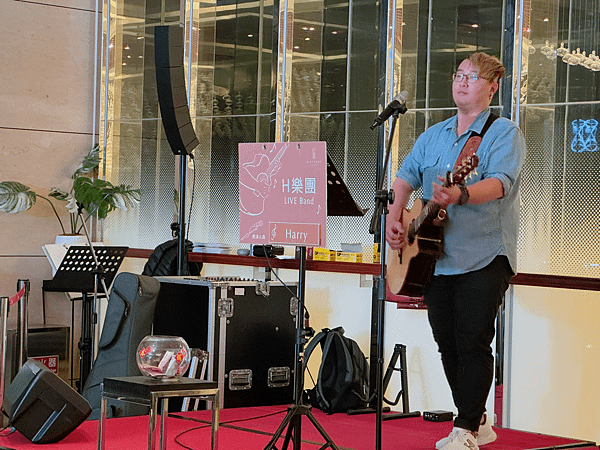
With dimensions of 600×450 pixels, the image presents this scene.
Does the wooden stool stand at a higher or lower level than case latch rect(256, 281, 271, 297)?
lower

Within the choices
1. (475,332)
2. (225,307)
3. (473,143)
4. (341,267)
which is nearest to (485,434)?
(475,332)

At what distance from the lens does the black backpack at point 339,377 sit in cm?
428

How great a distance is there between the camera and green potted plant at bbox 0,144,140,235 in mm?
6227

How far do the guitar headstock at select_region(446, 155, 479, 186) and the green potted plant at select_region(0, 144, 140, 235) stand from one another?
3.89 meters

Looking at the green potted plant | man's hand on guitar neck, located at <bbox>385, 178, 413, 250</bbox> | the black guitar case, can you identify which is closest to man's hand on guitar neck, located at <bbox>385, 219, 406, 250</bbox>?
man's hand on guitar neck, located at <bbox>385, 178, 413, 250</bbox>

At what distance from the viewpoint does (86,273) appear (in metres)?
5.61

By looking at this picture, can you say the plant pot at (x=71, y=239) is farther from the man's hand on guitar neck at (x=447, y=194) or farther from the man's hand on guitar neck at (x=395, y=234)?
the man's hand on guitar neck at (x=447, y=194)

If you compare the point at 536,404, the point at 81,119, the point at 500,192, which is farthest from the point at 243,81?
the point at 500,192

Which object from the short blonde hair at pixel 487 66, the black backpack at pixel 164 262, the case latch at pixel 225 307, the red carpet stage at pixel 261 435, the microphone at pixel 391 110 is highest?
the short blonde hair at pixel 487 66

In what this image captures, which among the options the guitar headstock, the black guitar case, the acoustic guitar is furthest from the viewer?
the black guitar case

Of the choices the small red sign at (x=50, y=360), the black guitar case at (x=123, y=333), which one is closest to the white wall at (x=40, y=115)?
the small red sign at (x=50, y=360)

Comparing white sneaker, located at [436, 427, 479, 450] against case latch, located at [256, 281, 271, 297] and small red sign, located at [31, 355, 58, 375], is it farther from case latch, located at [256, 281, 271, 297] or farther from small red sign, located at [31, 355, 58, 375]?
small red sign, located at [31, 355, 58, 375]

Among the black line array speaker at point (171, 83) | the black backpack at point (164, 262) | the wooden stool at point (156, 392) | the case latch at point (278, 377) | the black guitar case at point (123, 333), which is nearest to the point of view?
the wooden stool at point (156, 392)

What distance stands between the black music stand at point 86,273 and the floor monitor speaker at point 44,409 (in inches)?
84.7
